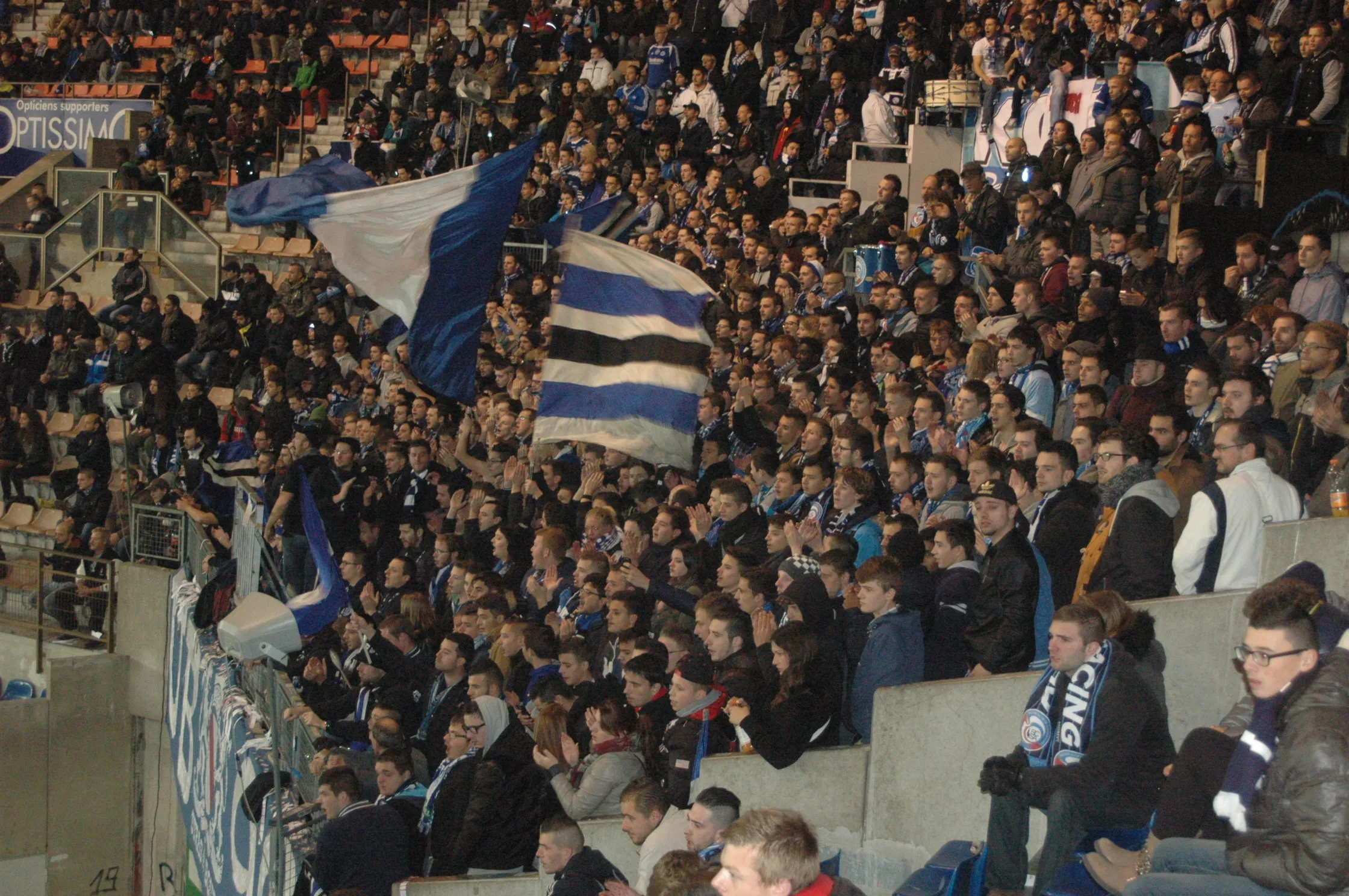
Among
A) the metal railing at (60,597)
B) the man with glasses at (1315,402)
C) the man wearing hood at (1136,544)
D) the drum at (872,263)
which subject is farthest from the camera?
the metal railing at (60,597)

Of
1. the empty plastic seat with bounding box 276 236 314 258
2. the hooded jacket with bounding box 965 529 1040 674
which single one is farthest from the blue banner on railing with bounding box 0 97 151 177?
the hooded jacket with bounding box 965 529 1040 674

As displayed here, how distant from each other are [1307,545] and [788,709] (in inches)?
83.4

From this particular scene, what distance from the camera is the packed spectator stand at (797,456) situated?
551 cm

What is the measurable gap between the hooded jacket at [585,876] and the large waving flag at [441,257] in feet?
15.5

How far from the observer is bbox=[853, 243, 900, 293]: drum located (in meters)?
12.6

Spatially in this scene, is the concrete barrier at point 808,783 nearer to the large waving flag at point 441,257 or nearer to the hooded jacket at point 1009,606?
the hooded jacket at point 1009,606

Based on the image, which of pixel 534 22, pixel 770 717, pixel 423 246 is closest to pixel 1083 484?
pixel 770 717

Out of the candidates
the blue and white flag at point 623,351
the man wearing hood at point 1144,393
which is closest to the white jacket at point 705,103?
the blue and white flag at point 623,351

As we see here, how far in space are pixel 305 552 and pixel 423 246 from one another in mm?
3524

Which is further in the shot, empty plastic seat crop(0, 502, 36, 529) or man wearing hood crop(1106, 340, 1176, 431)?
empty plastic seat crop(0, 502, 36, 529)

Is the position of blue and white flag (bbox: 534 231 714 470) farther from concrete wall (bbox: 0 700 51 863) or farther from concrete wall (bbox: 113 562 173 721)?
concrete wall (bbox: 0 700 51 863)

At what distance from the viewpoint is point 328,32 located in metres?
25.5

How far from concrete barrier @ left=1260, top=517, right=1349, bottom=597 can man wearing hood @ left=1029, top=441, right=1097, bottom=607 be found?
2.58 ft

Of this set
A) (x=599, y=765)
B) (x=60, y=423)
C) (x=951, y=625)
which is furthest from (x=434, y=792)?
(x=60, y=423)
